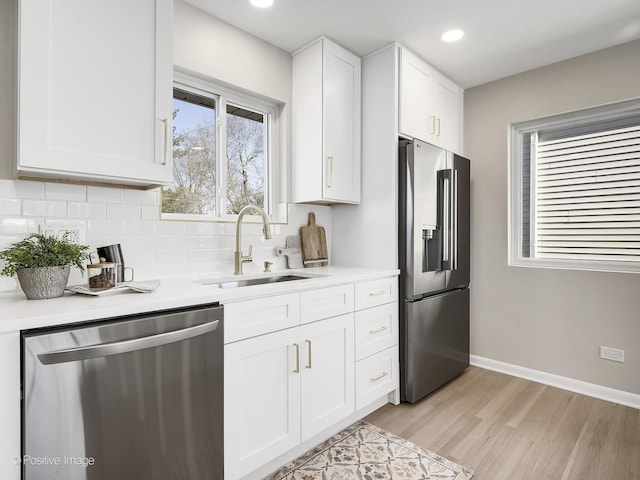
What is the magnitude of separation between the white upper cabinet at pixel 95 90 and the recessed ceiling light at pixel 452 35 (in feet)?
5.69

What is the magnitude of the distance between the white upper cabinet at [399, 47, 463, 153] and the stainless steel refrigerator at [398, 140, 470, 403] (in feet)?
0.67

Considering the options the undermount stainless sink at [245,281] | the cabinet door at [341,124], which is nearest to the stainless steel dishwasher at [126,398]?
the undermount stainless sink at [245,281]

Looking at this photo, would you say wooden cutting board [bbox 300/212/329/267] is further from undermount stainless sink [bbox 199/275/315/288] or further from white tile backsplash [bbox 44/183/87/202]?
white tile backsplash [bbox 44/183/87/202]

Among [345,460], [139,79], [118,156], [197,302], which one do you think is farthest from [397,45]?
[345,460]

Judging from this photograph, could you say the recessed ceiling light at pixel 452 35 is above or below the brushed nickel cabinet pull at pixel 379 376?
above

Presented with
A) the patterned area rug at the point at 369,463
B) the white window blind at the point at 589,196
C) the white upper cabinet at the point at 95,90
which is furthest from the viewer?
the white window blind at the point at 589,196

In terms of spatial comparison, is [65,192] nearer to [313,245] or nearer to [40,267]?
[40,267]

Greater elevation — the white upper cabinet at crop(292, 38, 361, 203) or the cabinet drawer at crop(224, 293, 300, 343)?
the white upper cabinet at crop(292, 38, 361, 203)

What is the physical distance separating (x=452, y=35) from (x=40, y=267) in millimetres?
2638

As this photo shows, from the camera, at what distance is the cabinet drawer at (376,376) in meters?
2.16

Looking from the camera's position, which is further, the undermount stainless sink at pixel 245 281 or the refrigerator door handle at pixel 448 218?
the refrigerator door handle at pixel 448 218

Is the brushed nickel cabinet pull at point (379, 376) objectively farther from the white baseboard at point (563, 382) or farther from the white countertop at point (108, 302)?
the white baseboard at point (563, 382)

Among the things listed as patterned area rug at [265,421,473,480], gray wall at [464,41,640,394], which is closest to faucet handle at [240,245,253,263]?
patterned area rug at [265,421,473,480]

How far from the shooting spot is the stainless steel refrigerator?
7.98ft
